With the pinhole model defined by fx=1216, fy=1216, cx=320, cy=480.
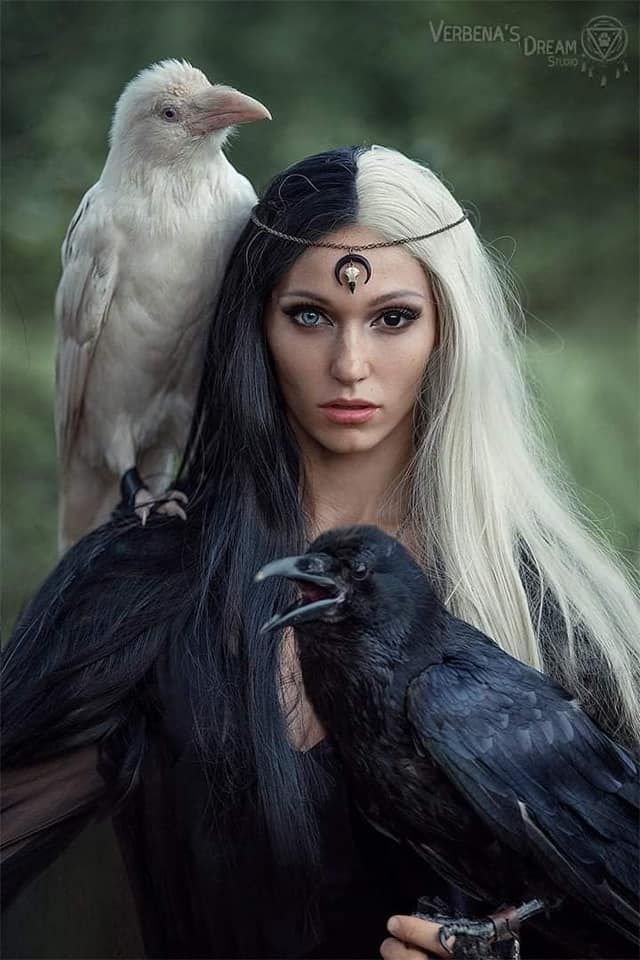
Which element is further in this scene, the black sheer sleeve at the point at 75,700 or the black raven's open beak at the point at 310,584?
the black sheer sleeve at the point at 75,700

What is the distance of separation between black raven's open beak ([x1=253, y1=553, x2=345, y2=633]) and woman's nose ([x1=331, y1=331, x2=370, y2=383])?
18 centimetres

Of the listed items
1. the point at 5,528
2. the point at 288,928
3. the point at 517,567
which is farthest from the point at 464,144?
the point at 288,928

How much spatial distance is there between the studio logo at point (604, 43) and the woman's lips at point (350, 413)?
0.41 meters

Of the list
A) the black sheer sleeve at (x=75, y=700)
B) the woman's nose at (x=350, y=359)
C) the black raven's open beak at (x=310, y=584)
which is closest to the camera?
the black raven's open beak at (x=310, y=584)

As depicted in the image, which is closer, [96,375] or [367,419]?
[367,419]

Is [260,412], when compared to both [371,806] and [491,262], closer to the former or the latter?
[491,262]

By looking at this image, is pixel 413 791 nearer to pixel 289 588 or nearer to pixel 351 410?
pixel 289 588

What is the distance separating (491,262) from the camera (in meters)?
1.16

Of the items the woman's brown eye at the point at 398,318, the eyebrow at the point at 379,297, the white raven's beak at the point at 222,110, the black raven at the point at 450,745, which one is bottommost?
the black raven at the point at 450,745

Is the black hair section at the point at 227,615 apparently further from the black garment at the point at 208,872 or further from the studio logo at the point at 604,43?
the studio logo at the point at 604,43

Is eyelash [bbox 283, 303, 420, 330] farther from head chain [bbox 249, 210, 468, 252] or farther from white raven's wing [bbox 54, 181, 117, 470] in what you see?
white raven's wing [bbox 54, 181, 117, 470]

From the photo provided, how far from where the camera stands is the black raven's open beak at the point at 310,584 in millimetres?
923

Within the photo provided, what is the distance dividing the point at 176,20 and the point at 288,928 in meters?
0.89

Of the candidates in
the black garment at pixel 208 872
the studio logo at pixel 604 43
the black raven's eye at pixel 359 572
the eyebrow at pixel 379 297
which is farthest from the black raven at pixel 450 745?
the studio logo at pixel 604 43
